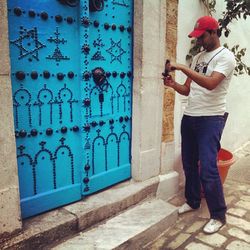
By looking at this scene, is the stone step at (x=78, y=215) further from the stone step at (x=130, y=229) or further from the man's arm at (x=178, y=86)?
the man's arm at (x=178, y=86)

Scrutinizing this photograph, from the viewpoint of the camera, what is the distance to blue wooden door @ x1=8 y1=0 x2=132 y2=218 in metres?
2.61

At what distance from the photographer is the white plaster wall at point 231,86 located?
394cm

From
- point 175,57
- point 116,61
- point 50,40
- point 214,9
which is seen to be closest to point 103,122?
point 116,61

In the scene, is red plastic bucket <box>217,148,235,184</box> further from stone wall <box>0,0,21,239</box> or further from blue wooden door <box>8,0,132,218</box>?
stone wall <box>0,0,21,239</box>

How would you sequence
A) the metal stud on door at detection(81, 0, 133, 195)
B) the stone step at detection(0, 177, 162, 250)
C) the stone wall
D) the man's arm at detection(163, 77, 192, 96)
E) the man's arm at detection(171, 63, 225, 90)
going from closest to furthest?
the stone wall < the stone step at detection(0, 177, 162, 250) < the man's arm at detection(171, 63, 225, 90) < the metal stud on door at detection(81, 0, 133, 195) < the man's arm at detection(163, 77, 192, 96)

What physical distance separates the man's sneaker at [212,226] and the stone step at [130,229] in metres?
0.36

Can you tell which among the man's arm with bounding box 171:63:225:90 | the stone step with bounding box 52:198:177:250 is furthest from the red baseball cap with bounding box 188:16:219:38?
the stone step with bounding box 52:198:177:250

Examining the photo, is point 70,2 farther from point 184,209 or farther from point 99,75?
point 184,209

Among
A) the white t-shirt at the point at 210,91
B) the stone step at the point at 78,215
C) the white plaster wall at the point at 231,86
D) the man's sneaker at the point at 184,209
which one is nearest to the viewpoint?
the stone step at the point at 78,215

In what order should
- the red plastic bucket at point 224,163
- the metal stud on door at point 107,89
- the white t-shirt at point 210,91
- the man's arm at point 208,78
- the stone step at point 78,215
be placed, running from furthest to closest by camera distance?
the red plastic bucket at point 224,163, the metal stud on door at point 107,89, the white t-shirt at point 210,91, the man's arm at point 208,78, the stone step at point 78,215

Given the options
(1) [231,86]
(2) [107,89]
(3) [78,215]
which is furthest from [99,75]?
(1) [231,86]

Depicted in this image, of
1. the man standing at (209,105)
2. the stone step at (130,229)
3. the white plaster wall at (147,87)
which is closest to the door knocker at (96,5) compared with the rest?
the white plaster wall at (147,87)

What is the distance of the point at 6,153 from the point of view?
235 cm

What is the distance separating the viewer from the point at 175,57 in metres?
3.76
